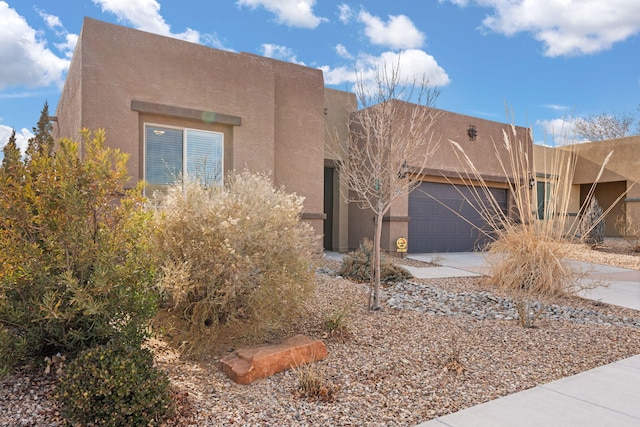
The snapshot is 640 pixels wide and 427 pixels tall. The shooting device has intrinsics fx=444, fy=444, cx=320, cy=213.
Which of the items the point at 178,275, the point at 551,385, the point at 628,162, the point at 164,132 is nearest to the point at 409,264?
the point at 164,132

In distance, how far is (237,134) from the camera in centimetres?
899

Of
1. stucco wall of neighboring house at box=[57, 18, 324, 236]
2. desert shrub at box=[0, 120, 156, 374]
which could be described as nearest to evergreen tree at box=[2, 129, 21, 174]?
desert shrub at box=[0, 120, 156, 374]

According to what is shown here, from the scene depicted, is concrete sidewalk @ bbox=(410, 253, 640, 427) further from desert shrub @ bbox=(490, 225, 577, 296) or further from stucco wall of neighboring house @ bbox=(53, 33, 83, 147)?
stucco wall of neighboring house @ bbox=(53, 33, 83, 147)

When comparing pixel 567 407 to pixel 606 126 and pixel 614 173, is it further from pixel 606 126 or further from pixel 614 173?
pixel 606 126

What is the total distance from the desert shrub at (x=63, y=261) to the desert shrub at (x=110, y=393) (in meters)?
0.37

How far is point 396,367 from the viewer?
3.50 m

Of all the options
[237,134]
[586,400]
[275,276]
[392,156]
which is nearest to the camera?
[586,400]

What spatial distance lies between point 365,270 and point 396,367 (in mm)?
3883

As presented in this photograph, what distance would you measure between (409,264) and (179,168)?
5260 mm

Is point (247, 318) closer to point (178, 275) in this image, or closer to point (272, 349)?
point (272, 349)

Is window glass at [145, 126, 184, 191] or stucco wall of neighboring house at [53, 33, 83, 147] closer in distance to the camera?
stucco wall of neighboring house at [53, 33, 83, 147]

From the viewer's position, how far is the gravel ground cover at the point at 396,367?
272cm

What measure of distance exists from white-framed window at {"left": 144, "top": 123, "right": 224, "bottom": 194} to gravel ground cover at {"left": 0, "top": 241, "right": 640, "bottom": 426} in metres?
4.03

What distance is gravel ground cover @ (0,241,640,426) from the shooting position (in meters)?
2.72
